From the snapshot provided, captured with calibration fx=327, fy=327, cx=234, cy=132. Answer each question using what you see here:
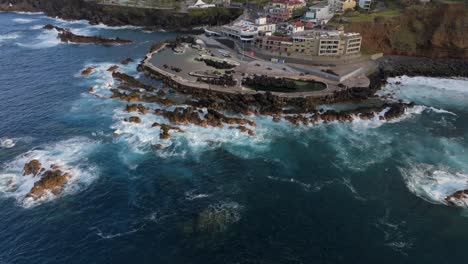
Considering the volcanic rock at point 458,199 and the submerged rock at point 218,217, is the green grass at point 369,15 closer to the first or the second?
the volcanic rock at point 458,199

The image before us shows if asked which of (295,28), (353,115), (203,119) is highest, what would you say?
(295,28)

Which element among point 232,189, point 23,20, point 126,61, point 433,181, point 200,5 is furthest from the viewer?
point 200,5

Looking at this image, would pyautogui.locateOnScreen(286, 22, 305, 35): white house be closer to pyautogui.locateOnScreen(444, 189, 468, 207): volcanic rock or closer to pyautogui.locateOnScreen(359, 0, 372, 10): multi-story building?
pyautogui.locateOnScreen(359, 0, 372, 10): multi-story building

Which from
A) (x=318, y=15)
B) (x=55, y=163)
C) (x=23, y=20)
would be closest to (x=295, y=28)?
(x=318, y=15)

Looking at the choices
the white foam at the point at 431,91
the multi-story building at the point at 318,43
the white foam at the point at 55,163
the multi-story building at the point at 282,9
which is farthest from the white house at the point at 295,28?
the white foam at the point at 55,163

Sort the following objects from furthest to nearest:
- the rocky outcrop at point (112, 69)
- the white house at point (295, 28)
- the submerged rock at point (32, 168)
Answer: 1. the white house at point (295, 28)
2. the rocky outcrop at point (112, 69)
3. the submerged rock at point (32, 168)

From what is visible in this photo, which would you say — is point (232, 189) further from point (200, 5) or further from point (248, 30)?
point (200, 5)

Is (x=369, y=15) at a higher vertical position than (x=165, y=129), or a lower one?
higher
